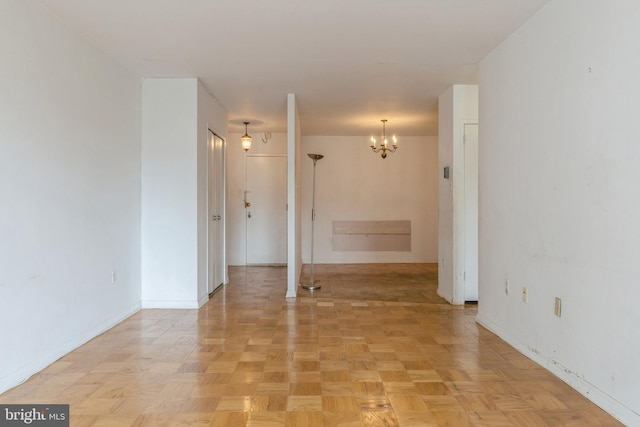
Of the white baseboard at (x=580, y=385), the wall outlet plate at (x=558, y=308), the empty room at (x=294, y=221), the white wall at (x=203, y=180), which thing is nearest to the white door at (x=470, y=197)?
the empty room at (x=294, y=221)

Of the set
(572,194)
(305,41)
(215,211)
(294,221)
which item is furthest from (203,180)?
(572,194)

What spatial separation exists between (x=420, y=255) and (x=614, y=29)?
6425 mm

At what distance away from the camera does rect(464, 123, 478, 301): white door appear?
4816 millimetres

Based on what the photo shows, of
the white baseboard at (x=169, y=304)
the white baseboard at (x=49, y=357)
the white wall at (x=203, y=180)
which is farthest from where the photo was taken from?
the white wall at (x=203, y=180)

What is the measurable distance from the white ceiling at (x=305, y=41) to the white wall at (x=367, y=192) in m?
2.91

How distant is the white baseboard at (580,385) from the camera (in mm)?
2119

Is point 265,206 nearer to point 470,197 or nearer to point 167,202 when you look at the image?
point 167,202

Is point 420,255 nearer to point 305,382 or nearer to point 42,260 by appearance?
point 305,382

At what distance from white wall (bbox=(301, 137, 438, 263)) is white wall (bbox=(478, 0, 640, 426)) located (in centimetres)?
466

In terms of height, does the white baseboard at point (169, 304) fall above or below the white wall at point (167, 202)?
below

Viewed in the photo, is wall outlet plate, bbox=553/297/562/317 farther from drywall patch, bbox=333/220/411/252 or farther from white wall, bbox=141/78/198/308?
drywall patch, bbox=333/220/411/252

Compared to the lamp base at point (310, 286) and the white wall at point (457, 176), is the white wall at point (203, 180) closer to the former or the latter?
the lamp base at point (310, 286)

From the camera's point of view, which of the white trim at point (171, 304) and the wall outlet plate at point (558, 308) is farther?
the white trim at point (171, 304)

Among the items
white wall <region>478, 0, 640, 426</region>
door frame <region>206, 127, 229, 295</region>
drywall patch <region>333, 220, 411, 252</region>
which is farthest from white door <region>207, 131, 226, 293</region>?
white wall <region>478, 0, 640, 426</region>
